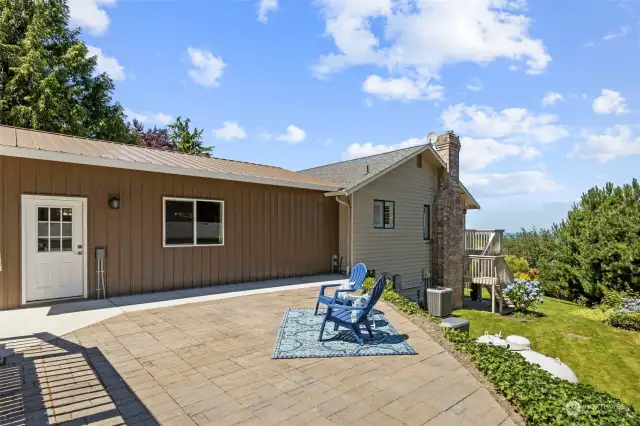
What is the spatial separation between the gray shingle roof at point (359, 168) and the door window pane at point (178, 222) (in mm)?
4397

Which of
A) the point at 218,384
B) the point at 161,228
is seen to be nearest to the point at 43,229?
the point at 161,228

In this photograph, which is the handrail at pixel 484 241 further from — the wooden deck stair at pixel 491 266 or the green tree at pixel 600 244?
the green tree at pixel 600 244

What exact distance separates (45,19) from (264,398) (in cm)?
2232

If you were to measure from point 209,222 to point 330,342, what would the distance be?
4812mm

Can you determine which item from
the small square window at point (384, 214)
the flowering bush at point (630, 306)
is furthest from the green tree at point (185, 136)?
the flowering bush at point (630, 306)

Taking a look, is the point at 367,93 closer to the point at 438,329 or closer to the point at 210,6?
the point at 210,6

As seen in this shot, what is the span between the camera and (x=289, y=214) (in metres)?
9.98

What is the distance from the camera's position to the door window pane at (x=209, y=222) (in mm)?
8211

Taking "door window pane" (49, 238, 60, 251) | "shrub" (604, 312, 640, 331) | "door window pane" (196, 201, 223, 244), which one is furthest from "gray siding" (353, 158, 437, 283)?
"door window pane" (49, 238, 60, 251)

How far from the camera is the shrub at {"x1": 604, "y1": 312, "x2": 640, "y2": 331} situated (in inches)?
426

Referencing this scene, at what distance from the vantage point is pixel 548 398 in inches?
123

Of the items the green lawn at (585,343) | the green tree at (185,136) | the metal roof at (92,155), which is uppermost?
the green tree at (185,136)

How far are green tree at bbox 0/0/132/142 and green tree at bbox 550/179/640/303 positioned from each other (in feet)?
73.3

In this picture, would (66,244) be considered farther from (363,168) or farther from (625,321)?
(625,321)
